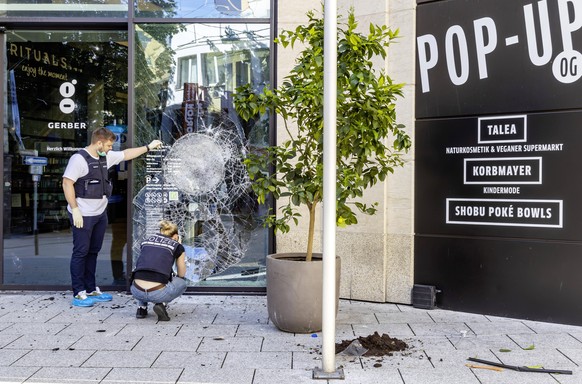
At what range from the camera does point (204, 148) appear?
7.46 m

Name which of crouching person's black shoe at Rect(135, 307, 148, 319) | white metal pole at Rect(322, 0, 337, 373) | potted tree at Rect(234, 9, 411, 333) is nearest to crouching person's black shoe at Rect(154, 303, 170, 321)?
crouching person's black shoe at Rect(135, 307, 148, 319)

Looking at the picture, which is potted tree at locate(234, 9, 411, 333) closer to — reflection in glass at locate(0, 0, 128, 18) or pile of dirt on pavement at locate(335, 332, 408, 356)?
pile of dirt on pavement at locate(335, 332, 408, 356)

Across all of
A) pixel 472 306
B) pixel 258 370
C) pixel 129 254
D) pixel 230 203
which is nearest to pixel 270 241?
pixel 230 203

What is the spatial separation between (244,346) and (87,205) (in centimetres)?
280

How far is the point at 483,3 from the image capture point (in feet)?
20.8

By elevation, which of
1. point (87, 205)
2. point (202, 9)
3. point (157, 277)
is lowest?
point (157, 277)

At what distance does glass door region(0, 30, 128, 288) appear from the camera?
25.1 feet

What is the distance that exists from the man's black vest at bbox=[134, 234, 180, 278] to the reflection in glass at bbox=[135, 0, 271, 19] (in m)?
3.04

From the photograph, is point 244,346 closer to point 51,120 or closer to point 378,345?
point 378,345

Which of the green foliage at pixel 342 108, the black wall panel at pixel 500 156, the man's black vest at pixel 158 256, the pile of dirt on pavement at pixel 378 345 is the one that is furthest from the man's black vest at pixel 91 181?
the black wall panel at pixel 500 156

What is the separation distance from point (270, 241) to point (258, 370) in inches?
118

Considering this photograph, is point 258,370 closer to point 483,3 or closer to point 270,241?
point 270,241

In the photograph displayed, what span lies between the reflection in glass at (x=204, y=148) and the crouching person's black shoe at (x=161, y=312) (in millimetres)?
1461

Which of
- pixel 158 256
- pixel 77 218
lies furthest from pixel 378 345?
pixel 77 218
